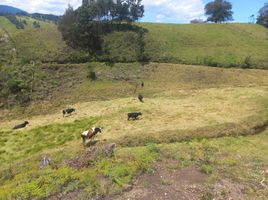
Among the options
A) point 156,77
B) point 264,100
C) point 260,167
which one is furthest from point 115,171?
point 156,77

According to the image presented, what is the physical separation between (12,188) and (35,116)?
31.3 metres

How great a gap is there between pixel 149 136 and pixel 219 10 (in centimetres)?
11462

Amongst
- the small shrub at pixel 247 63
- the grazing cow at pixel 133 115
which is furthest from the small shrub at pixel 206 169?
the small shrub at pixel 247 63

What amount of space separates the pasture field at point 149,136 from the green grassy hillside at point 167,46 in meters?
5.13

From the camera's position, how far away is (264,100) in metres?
43.9

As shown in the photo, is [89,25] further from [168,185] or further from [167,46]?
[168,185]

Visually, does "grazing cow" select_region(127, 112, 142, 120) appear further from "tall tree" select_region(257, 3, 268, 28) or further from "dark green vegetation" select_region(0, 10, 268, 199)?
"tall tree" select_region(257, 3, 268, 28)

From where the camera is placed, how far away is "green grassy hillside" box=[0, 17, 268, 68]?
237 feet

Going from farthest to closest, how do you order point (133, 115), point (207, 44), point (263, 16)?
point (263, 16) < point (207, 44) < point (133, 115)

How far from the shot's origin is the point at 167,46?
271 ft

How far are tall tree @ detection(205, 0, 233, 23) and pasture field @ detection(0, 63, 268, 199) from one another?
231ft

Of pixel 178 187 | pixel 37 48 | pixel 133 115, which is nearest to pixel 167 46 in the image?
pixel 37 48

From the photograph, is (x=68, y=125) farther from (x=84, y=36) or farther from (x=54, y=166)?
(x=84, y=36)

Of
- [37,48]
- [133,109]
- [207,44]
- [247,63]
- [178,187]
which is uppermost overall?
[178,187]
